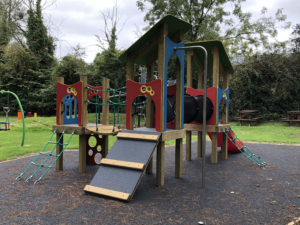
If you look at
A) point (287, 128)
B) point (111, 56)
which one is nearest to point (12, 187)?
point (287, 128)

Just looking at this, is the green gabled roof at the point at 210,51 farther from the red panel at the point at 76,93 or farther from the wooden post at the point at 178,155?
the red panel at the point at 76,93

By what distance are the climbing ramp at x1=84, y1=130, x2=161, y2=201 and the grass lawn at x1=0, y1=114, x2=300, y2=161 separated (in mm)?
3792

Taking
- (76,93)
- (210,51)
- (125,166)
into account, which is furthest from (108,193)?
(210,51)

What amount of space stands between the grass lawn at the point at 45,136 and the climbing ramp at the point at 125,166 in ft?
12.4

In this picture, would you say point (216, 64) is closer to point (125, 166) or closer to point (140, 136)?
point (140, 136)

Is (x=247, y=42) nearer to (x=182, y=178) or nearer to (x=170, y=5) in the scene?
(x=170, y=5)

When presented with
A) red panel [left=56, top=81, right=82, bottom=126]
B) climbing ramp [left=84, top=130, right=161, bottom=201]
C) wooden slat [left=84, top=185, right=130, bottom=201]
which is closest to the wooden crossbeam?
climbing ramp [left=84, top=130, right=161, bottom=201]

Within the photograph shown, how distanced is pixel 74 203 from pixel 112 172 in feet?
2.46

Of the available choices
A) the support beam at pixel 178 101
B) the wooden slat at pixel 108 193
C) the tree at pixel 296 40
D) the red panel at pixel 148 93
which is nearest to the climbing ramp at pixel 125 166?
the wooden slat at pixel 108 193

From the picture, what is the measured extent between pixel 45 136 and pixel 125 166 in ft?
27.1

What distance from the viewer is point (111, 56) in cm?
1969

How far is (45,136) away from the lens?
10.9 m

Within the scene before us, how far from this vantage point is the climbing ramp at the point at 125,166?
3.63 m

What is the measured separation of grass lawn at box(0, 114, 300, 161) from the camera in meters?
7.49
